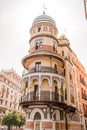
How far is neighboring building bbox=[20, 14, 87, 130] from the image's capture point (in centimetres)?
2223

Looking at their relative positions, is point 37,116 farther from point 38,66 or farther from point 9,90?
point 9,90

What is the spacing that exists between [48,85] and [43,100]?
292cm

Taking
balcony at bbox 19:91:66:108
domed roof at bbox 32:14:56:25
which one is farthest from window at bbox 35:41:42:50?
balcony at bbox 19:91:66:108

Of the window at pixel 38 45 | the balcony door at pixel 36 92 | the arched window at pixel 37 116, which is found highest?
the window at pixel 38 45

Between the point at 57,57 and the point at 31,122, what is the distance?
10546 millimetres

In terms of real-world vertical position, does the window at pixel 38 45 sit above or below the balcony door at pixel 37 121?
above

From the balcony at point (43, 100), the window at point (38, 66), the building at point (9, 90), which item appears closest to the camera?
the balcony at point (43, 100)

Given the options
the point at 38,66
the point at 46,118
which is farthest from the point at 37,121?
the point at 38,66

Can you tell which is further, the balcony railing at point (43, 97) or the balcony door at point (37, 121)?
the balcony railing at point (43, 97)

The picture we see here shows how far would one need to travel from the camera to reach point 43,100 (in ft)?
71.7

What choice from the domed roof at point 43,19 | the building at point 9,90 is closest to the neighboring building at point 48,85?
the domed roof at point 43,19

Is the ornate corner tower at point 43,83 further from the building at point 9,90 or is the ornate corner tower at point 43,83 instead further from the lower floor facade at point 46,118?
the building at point 9,90

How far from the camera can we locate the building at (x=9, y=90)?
5069cm

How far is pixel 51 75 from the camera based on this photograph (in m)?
23.9
